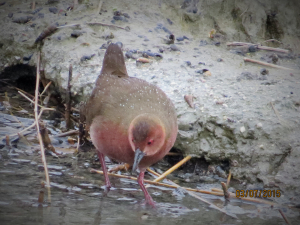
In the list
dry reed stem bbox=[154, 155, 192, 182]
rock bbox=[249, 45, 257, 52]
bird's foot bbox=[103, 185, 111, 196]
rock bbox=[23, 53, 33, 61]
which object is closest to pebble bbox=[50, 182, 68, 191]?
bird's foot bbox=[103, 185, 111, 196]

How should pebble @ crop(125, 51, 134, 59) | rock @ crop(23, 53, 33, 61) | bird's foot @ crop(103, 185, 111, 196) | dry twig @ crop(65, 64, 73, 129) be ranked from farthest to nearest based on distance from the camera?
rock @ crop(23, 53, 33, 61), pebble @ crop(125, 51, 134, 59), dry twig @ crop(65, 64, 73, 129), bird's foot @ crop(103, 185, 111, 196)

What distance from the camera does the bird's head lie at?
352 cm

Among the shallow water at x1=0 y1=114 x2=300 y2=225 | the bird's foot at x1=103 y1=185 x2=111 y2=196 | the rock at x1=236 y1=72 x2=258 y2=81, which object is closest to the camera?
the shallow water at x1=0 y1=114 x2=300 y2=225

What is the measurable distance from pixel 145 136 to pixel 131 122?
0.26 m

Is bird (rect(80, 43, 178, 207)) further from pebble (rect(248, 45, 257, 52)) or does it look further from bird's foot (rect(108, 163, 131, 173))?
pebble (rect(248, 45, 257, 52))

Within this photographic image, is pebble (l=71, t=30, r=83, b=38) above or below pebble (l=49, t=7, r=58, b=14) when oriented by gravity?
below

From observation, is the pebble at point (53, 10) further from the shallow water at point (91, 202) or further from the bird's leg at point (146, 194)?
the bird's leg at point (146, 194)

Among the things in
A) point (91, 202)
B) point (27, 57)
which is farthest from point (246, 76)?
point (27, 57)

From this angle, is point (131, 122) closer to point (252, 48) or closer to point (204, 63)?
point (204, 63)

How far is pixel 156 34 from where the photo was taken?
22.0 feet

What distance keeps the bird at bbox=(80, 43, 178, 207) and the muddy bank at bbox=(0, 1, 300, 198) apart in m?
0.76

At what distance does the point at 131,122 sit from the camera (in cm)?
371

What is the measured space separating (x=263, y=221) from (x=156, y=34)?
12.7ft
